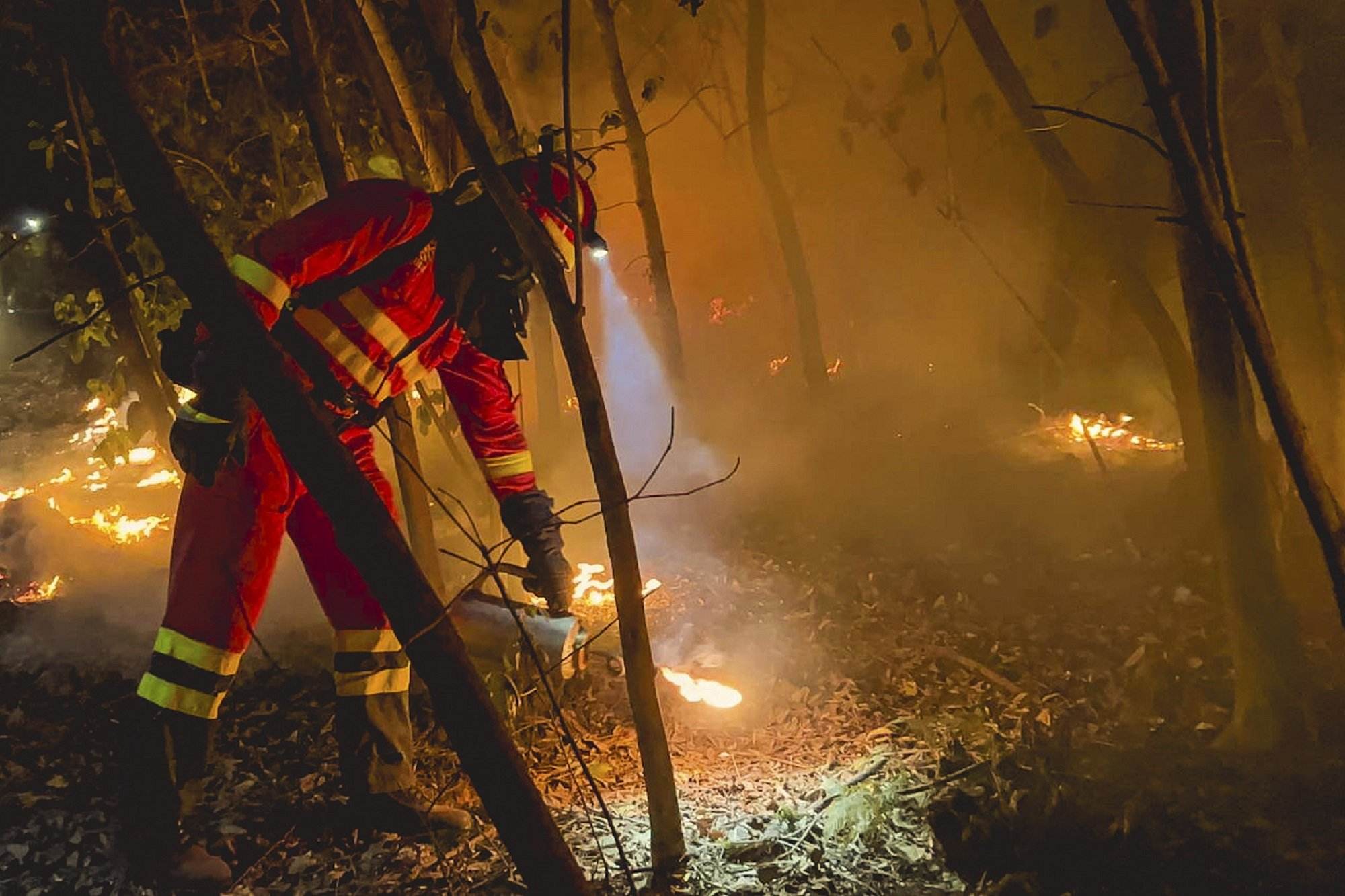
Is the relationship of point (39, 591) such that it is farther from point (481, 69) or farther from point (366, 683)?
point (481, 69)

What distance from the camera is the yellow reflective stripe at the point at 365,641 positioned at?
342 cm

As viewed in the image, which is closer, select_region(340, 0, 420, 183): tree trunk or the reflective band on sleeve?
the reflective band on sleeve

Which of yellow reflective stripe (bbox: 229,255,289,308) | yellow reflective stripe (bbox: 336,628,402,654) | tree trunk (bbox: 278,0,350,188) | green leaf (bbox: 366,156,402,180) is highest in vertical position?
tree trunk (bbox: 278,0,350,188)

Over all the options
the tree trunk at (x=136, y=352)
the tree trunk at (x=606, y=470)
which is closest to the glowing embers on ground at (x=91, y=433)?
the tree trunk at (x=136, y=352)

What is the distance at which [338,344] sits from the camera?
3234 mm

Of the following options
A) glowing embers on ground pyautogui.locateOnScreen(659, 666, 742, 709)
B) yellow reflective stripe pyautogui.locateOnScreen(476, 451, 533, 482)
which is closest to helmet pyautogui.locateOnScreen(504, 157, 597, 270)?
yellow reflective stripe pyautogui.locateOnScreen(476, 451, 533, 482)

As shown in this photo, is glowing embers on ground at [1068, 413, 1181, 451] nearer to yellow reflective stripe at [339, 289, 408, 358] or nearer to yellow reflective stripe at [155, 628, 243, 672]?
yellow reflective stripe at [339, 289, 408, 358]

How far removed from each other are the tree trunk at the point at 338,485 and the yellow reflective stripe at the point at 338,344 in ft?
5.08

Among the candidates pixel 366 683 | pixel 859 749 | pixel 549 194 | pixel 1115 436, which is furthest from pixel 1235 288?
pixel 1115 436

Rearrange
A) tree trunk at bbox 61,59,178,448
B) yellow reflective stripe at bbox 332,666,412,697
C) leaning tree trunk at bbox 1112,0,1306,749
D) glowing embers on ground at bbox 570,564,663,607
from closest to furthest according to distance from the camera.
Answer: leaning tree trunk at bbox 1112,0,1306,749
yellow reflective stripe at bbox 332,666,412,697
glowing embers on ground at bbox 570,564,663,607
tree trunk at bbox 61,59,178,448

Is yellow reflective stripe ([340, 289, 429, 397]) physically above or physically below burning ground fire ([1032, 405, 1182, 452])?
below

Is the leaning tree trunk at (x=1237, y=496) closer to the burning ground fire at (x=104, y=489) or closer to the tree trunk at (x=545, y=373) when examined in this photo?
the burning ground fire at (x=104, y=489)

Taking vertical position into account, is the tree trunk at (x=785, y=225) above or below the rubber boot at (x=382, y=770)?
above

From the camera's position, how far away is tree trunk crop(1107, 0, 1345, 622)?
223 centimetres
